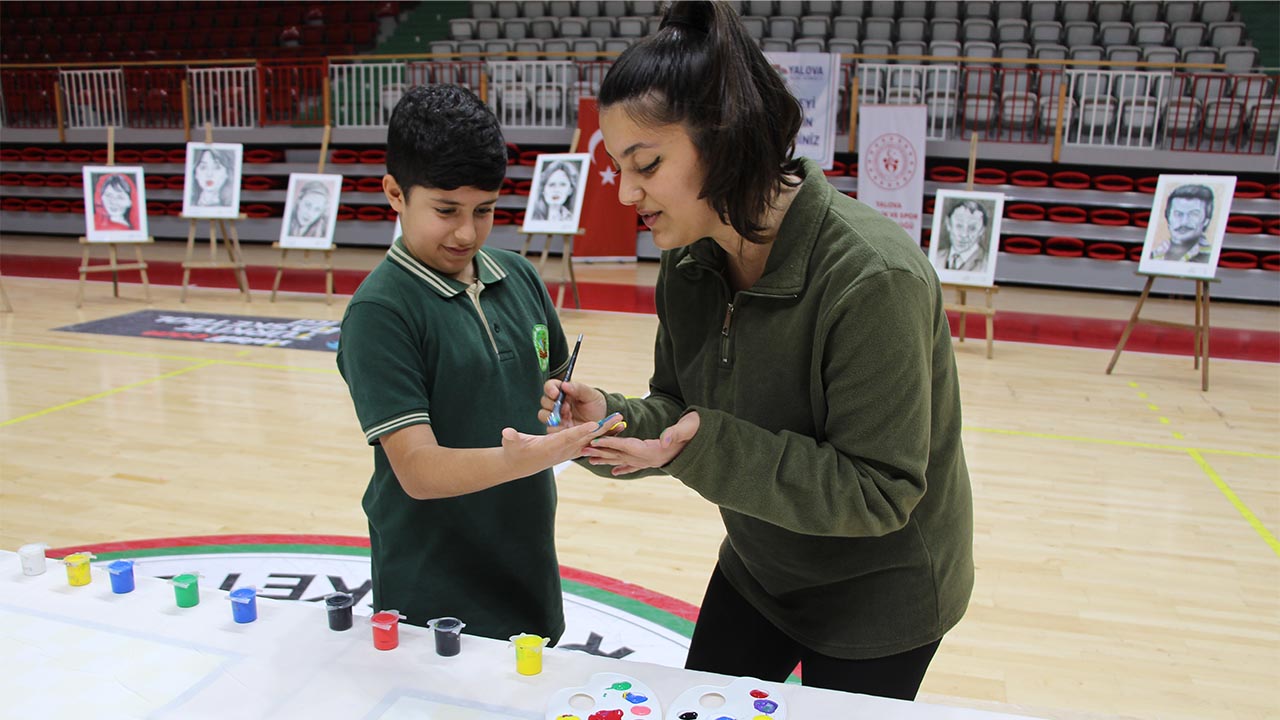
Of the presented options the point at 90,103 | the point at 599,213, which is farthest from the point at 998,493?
the point at 90,103

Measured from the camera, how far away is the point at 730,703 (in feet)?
3.34

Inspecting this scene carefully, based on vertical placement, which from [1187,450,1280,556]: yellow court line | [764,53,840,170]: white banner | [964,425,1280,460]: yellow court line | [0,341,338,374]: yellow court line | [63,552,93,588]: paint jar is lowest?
[1187,450,1280,556]: yellow court line

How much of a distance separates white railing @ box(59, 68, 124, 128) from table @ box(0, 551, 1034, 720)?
Result: 13.6 m

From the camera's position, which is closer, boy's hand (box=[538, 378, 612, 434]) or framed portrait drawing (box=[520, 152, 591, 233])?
boy's hand (box=[538, 378, 612, 434])

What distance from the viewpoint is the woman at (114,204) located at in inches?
323

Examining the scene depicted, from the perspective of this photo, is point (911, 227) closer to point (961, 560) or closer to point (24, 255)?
point (961, 560)

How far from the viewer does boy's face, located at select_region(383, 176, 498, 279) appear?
140 cm

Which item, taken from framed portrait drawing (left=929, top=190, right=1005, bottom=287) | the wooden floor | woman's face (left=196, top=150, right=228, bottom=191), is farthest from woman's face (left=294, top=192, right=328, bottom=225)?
framed portrait drawing (left=929, top=190, right=1005, bottom=287)

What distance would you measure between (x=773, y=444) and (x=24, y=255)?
12608 millimetres

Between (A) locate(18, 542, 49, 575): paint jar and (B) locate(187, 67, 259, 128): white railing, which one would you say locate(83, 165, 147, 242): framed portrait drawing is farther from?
(A) locate(18, 542, 49, 575): paint jar

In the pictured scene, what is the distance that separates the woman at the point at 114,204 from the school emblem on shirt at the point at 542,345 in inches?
319

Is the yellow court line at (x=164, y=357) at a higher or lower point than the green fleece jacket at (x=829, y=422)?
lower

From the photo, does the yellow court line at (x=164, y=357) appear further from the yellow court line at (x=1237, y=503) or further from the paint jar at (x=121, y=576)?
the yellow court line at (x=1237, y=503)

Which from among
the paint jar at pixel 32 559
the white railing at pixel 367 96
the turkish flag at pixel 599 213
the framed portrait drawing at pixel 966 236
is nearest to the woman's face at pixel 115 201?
the white railing at pixel 367 96
